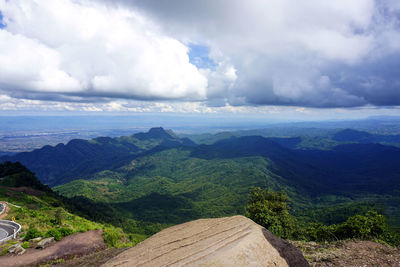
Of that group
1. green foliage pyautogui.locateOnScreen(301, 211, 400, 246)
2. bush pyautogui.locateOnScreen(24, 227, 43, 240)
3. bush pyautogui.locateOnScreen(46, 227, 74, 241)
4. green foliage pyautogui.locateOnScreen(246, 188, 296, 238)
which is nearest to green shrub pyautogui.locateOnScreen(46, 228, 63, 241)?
bush pyautogui.locateOnScreen(46, 227, 74, 241)

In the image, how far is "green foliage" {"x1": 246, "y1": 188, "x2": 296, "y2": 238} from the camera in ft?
113

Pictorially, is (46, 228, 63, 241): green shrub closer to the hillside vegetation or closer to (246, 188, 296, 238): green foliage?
the hillside vegetation

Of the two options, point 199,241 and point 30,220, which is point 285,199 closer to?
point 199,241

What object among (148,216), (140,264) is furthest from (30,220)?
(148,216)

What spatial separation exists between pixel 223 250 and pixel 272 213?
31.3 metres

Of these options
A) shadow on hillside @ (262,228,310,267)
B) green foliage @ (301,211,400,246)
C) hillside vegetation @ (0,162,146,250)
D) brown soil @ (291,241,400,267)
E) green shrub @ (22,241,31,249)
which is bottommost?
hillside vegetation @ (0,162,146,250)

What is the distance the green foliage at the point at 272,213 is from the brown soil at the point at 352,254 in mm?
14213

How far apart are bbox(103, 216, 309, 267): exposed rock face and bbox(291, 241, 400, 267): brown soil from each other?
5373 millimetres

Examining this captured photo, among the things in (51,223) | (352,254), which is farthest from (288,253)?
(51,223)

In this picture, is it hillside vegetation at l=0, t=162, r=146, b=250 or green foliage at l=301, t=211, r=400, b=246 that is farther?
hillside vegetation at l=0, t=162, r=146, b=250

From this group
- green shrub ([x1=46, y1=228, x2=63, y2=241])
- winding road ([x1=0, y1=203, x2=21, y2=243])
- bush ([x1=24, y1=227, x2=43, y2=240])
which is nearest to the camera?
bush ([x1=24, y1=227, x2=43, y2=240])

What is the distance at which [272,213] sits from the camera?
38.1 meters

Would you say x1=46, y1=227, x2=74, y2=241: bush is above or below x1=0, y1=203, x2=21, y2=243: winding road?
above

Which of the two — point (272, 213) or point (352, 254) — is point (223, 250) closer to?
point (352, 254)
